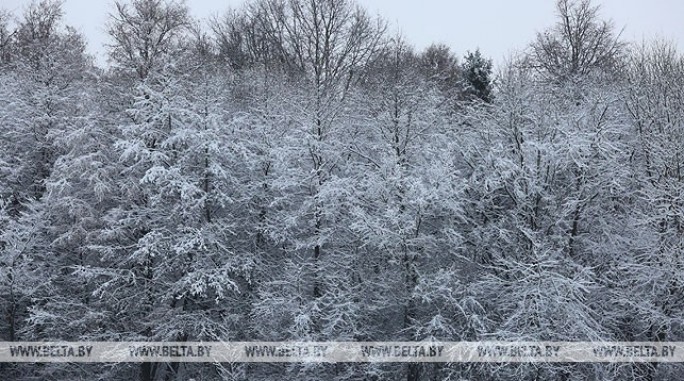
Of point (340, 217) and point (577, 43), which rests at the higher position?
point (577, 43)

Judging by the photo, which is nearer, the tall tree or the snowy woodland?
the snowy woodland

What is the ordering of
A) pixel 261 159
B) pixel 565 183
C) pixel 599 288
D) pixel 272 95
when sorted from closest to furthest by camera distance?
1. pixel 599 288
2. pixel 565 183
3. pixel 261 159
4. pixel 272 95

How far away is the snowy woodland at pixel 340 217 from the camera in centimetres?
1698

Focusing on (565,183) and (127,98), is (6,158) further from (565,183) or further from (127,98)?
(565,183)

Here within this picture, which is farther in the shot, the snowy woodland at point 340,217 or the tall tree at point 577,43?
the tall tree at point 577,43

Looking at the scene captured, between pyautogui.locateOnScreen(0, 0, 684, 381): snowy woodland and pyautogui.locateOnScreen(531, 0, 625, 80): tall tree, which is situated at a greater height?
pyautogui.locateOnScreen(531, 0, 625, 80): tall tree

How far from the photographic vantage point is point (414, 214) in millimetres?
18125

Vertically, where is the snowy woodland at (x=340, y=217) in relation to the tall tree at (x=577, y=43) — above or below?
below

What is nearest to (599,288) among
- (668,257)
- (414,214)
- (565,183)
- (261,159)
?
(668,257)

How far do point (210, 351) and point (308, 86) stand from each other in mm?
10892

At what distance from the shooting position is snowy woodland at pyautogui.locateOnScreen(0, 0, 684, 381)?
17.0 meters

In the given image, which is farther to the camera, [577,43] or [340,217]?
[577,43]

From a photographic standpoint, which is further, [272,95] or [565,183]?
[272,95]

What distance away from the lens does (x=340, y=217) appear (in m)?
19.3
